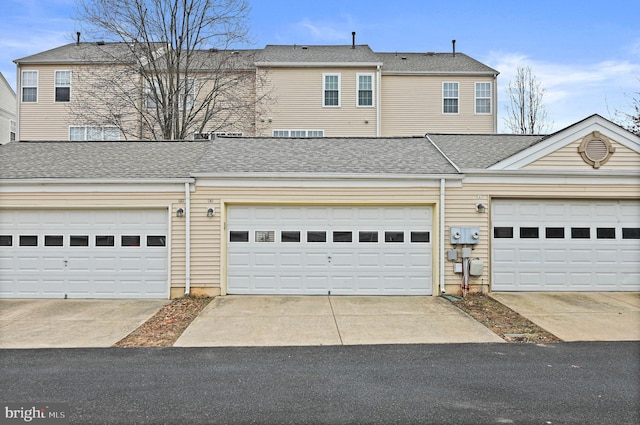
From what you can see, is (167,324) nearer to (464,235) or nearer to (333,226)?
(333,226)

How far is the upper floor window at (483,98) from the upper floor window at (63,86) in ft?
65.4

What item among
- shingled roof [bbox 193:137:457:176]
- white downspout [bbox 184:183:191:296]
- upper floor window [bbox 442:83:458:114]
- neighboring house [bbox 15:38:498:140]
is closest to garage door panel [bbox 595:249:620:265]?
shingled roof [bbox 193:137:457:176]

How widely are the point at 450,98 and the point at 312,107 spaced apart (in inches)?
268

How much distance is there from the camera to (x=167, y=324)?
324 inches

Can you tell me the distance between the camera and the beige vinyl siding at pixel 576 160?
10734 mm

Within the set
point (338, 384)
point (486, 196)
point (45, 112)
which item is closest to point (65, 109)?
point (45, 112)

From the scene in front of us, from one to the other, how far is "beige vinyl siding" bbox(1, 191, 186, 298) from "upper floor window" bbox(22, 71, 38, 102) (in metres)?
12.3

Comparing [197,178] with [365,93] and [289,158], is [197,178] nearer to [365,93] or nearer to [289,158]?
[289,158]

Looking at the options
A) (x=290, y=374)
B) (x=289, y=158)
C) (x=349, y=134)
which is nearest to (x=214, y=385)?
(x=290, y=374)

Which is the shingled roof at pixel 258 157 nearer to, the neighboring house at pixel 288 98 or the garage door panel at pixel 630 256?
the garage door panel at pixel 630 256

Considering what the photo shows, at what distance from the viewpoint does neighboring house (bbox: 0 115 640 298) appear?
10523 mm

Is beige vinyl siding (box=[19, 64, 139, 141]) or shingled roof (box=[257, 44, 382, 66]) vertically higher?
shingled roof (box=[257, 44, 382, 66])

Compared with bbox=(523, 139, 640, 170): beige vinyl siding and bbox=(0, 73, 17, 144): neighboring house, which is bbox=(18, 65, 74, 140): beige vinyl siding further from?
bbox=(523, 139, 640, 170): beige vinyl siding

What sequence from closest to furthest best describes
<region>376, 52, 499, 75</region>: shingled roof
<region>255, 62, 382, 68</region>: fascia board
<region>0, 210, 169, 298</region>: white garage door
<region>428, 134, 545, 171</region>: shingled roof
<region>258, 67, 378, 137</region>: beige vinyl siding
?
<region>0, 210, 169, 298</region>: white garage door < <region>428, 134, 545, 171</region>: shingled roof < <region>255, 62, 382, 68</region>: fascia board < <region>258, 67, 378, 137</region>: beige vinyl siding < <region>376, 52, 499, 75</region>: shingled roof
